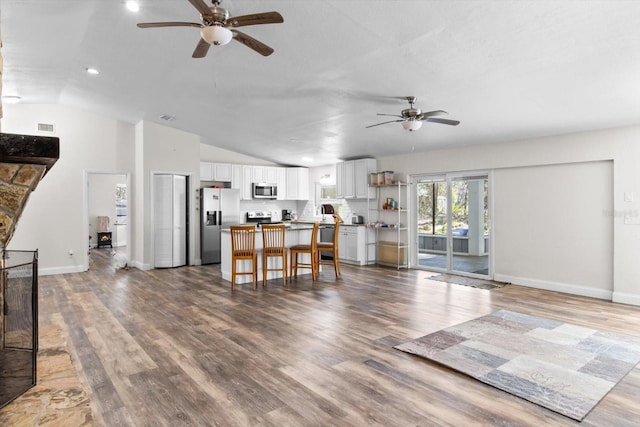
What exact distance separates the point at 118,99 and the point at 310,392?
5881 millimetres

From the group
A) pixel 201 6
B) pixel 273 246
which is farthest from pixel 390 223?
pixel 201 6

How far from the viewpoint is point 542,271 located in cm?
584

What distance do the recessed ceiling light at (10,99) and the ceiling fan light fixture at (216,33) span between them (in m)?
5.56

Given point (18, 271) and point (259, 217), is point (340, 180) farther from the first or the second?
point (18, 271)

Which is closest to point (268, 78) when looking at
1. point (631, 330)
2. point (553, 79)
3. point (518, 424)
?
point (553, 79)

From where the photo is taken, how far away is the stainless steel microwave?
9328 mm

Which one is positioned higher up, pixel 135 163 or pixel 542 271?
pixel 135 163

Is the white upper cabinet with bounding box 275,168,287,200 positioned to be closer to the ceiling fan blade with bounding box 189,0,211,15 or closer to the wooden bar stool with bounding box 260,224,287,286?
the wooden bar stool with bounding box 260,224,287,286

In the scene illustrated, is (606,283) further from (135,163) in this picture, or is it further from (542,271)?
(135,163)

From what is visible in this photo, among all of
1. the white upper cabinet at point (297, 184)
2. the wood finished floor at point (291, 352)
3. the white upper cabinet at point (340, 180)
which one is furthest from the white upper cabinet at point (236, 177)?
the wood finished floor at point (291, 352)

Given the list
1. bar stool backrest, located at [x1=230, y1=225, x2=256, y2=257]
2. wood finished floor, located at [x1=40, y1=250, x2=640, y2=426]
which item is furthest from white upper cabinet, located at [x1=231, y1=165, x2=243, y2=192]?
wood finished floor, located at [x1=40, y1=250, x2=640, y2=426]

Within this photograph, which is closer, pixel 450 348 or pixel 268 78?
pixel 450 348

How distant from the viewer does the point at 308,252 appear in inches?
251

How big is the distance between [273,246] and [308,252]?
24.1 inches
